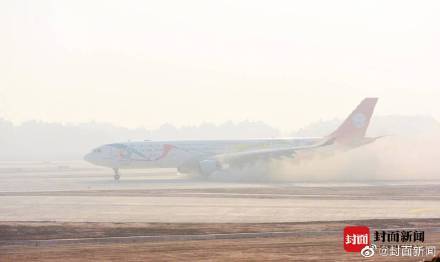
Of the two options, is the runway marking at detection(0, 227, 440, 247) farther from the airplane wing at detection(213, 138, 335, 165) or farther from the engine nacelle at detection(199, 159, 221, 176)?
the airplane wing at detection(213, 138, 335, 165)

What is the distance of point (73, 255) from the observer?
84.0 ft

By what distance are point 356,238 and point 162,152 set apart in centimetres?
5126

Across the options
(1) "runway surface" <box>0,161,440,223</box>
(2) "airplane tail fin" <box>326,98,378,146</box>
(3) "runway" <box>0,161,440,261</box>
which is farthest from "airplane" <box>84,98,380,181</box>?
(3) "runway" <box>0,161,440,261</box>

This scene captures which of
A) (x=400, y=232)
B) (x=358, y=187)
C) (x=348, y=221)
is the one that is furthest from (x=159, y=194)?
(x=400, y=232)

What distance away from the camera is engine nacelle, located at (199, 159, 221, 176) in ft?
250

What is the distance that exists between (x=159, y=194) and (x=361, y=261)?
31.9m

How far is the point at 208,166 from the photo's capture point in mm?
76250

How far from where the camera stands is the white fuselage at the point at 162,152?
78625 mm

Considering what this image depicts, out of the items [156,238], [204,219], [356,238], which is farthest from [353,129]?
[156,238]

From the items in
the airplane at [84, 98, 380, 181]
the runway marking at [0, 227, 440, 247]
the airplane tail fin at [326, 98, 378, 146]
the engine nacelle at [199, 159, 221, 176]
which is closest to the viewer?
the runway marking at [0, 227, 440, 247]

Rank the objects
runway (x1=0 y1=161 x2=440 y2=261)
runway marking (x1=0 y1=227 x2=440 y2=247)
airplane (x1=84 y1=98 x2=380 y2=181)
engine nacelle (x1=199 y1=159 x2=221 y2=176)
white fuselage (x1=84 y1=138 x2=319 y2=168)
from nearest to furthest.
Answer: runway (x1=0 y1=161 x2=440 y2=261) → runway marking (x1=0 y1=227 x2=440 y2=247) → engine nacelle (x1=199 y1=159 x2=221 y2=176) → airplane (x1=84 y1=98 x2=380 y2=181) → white fuselage (x1=84 y1=138 x2=319 y2=168)

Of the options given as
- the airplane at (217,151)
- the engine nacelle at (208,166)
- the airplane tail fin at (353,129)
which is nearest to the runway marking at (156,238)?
the engine nacelle at (208,166)

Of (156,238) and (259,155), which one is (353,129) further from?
(156,238)

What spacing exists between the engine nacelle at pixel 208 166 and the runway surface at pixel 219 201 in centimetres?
794
